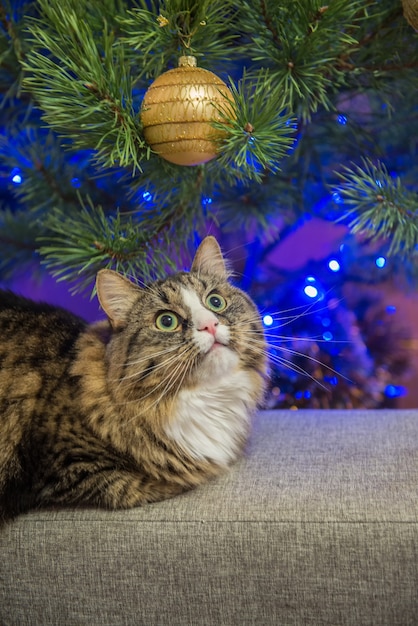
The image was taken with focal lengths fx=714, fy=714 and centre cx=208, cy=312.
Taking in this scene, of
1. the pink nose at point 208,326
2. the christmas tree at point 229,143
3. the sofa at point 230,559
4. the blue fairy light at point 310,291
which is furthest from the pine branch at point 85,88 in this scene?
the blue fairy light at point 310,291

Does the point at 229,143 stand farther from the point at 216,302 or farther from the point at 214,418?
the point at 214,418

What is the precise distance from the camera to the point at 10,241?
5.40 feet

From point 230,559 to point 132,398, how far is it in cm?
29

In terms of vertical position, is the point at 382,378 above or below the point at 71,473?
below

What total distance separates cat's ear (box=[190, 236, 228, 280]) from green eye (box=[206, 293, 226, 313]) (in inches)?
2.9

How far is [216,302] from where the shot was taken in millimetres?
1220

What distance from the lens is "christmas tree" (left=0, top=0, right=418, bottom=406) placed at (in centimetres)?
107

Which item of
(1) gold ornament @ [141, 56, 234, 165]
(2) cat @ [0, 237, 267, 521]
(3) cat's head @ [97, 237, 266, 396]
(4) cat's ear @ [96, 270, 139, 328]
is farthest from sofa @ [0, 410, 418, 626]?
(1) gold ornament @ [141, 56, 234, 165]

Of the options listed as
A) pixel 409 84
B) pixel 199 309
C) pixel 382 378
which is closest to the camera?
pixel 199 309

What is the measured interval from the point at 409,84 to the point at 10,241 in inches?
36.5

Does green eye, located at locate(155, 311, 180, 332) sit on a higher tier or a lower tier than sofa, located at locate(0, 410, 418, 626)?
higher

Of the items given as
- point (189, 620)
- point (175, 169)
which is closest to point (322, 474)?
point (189, 620)

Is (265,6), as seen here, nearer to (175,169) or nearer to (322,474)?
(175,169)

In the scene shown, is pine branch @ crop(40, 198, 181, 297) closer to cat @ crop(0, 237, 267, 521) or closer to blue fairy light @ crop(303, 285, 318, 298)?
cat @ crop(0, 237, 267, 521)
